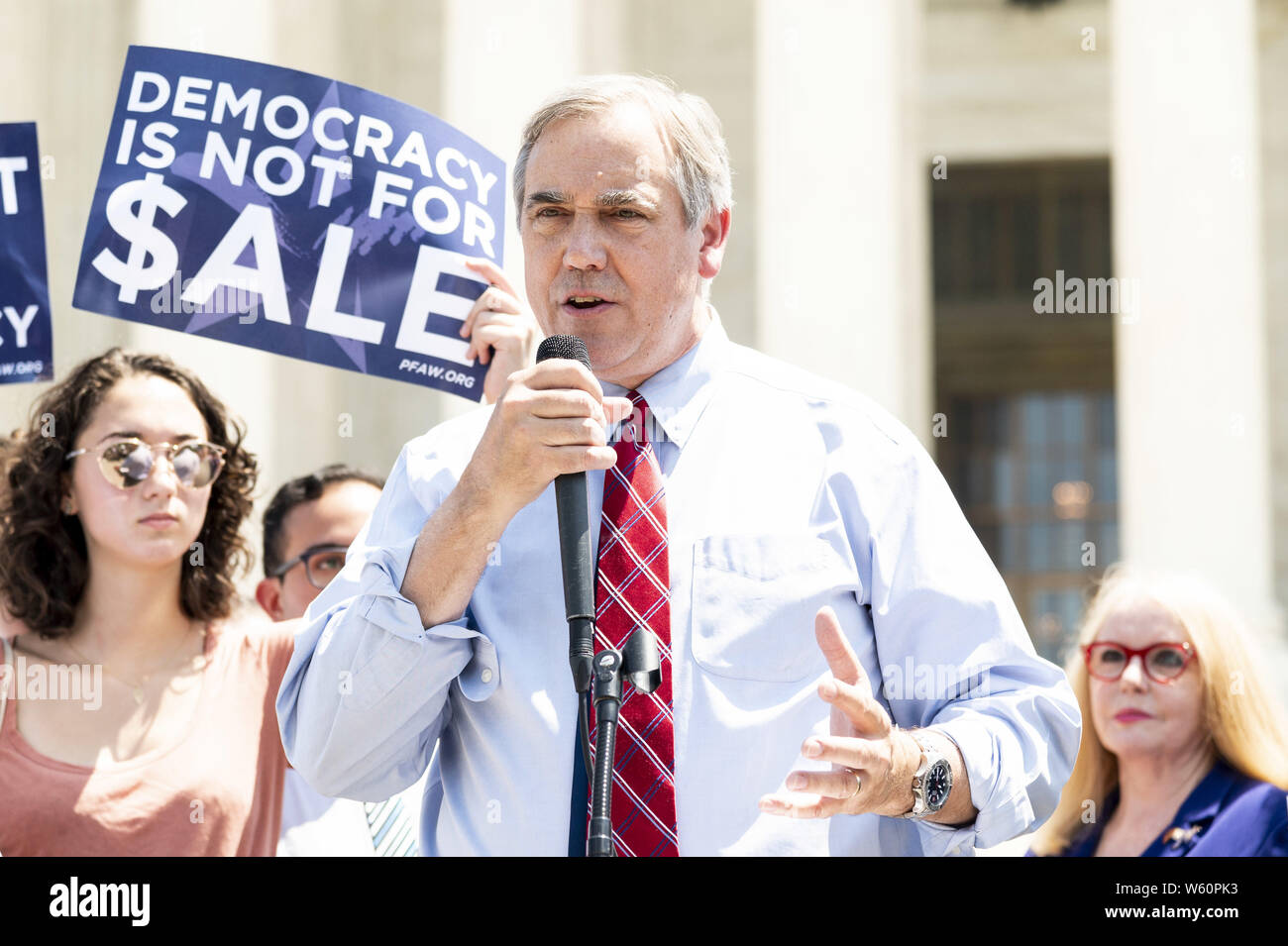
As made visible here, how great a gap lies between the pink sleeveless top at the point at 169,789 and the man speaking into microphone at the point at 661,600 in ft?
3.80

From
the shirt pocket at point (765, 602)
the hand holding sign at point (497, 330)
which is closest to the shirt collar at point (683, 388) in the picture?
the shirt pocket at point (765, 602)

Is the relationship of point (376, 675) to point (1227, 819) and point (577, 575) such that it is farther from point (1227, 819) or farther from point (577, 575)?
point (1227, 819)

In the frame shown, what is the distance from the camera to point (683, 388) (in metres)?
3.45

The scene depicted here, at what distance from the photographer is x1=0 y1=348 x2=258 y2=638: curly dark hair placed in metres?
4.65

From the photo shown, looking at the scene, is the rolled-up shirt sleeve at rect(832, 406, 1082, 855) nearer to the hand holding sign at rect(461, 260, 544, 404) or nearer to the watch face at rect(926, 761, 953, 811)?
the watch face at rect(926, 761, 953, 811)

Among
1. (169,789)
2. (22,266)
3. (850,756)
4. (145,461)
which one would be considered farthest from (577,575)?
(22,266)

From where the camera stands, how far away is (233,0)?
17359 mm

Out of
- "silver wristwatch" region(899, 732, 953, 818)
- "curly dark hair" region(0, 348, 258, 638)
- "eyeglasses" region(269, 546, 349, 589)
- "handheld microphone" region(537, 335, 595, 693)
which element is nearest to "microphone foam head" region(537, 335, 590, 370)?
"handheld microphone" region(537, 335, 595, 693)

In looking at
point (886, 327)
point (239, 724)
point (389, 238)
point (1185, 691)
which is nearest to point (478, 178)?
point (389, 238)

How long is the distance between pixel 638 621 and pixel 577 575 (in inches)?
13.5

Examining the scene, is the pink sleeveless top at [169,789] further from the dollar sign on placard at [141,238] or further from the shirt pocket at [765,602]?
the shirt pocket at [765,602]

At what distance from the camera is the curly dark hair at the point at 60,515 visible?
15.3ft

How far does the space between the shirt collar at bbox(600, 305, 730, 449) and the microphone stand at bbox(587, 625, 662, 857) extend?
563 mm

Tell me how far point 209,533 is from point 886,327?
11.9 metres
